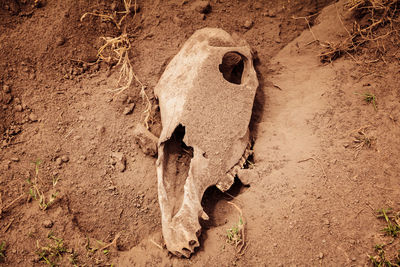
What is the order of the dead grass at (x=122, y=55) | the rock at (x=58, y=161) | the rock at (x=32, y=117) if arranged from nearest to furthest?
1. the rock at (x=58, y=161)
2. the rock at (x=32, y=117)
3. the dead grass at (x=122, y=55)

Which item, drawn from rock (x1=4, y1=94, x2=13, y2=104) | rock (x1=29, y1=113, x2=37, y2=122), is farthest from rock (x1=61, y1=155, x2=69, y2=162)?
rock (x1=4, y1=94, x2=13, y2=104)

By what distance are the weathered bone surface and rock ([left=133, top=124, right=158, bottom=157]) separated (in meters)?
0.15

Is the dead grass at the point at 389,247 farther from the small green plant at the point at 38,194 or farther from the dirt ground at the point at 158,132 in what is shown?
the small green plant at the point at 38,194

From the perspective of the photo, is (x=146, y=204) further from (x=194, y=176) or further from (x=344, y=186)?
(x=344, y=186)

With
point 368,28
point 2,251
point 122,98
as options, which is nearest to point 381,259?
point 368,28

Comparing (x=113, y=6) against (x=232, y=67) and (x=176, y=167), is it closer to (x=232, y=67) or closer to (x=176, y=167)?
(x=232, y=67)

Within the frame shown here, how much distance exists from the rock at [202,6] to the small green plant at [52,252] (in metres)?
2.49

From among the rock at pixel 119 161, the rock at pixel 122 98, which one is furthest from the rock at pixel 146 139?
the rock at pixel 122 98

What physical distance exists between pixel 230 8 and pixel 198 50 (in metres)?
0.84

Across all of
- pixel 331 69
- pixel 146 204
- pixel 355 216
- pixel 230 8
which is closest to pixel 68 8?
pixel 230 8

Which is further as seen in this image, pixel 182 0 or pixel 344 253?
pixel 182 0

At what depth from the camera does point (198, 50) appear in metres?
2.54

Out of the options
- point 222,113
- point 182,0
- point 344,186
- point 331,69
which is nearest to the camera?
point 344,186

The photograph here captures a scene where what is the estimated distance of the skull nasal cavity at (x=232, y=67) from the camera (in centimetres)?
276
